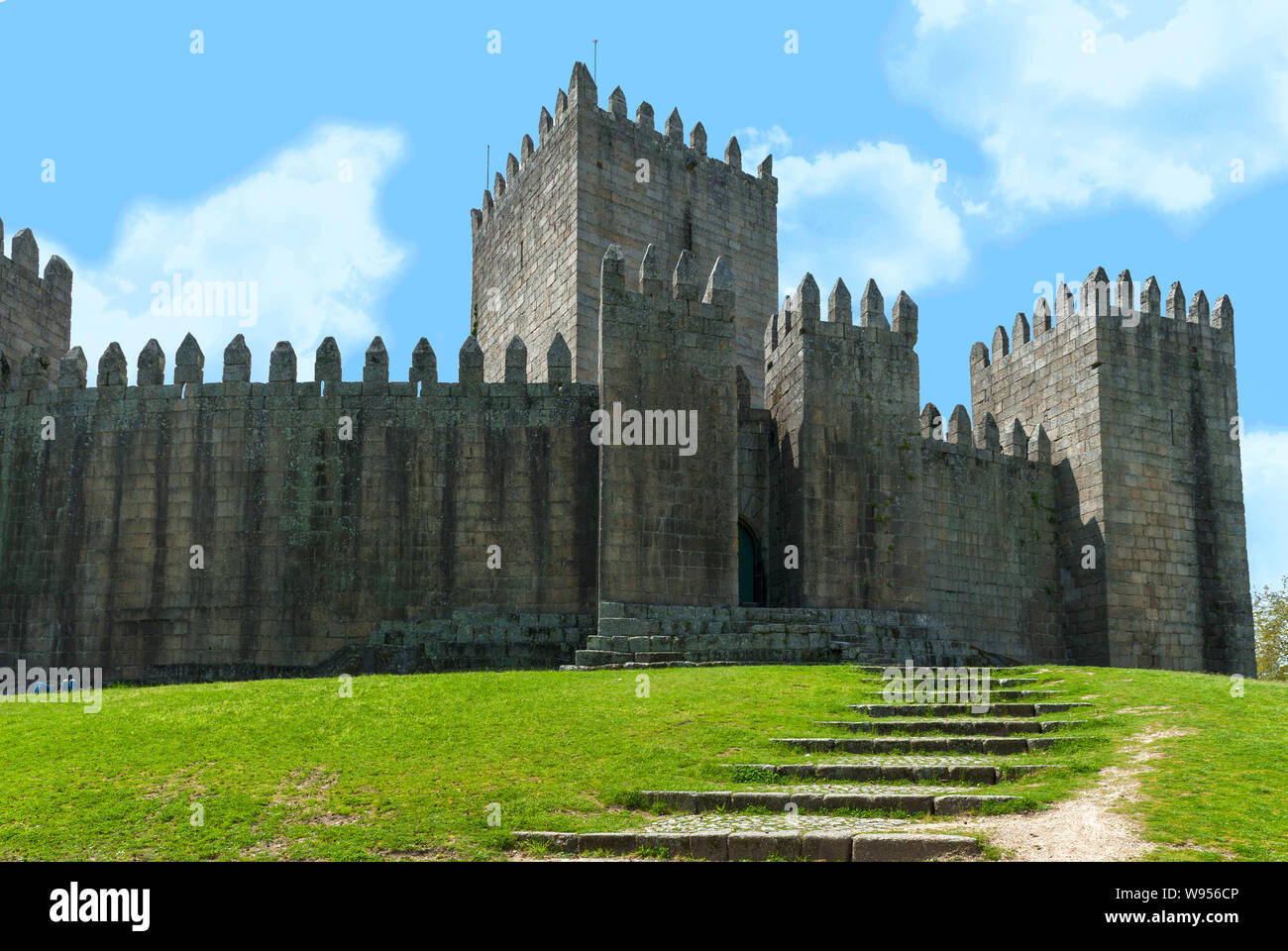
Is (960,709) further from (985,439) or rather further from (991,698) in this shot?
(985,439)

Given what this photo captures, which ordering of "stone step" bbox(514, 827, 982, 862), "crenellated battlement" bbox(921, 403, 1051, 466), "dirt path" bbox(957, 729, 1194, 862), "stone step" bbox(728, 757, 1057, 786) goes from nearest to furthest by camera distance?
"dirt path" bbox(957, 729, 1194, 862) → "stone step" bbox(514, 827, 982, 862) → "stone step" bbox(728, 757, 1057, 786) → "crenellated battlement" bbox(921, 403, 1051, 466)

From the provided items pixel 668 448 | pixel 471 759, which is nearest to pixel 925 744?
pixel 471 759

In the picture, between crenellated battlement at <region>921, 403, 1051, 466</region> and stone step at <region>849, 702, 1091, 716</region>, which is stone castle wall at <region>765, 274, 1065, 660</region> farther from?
stone step at <region>849, 702, 1091, 716</region>

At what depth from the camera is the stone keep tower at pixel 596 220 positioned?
1214 inches

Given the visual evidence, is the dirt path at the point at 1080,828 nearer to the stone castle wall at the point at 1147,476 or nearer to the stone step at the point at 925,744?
the stone step at the point at 925,744

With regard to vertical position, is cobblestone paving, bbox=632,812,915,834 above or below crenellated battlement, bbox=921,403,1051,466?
below

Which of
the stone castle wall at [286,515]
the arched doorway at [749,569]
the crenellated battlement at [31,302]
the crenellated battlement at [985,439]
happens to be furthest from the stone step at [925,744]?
the crenellated battlement at [31,302]

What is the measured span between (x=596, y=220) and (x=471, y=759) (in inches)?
783

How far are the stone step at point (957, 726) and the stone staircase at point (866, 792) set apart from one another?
0.5 inches

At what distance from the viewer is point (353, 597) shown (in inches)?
886

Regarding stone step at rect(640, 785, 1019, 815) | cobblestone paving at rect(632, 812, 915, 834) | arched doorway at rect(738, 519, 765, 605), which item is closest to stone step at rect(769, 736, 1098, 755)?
stone step at rect(640, 785, 1019, 815)

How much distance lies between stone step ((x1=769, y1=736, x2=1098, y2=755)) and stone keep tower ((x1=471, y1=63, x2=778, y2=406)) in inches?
656

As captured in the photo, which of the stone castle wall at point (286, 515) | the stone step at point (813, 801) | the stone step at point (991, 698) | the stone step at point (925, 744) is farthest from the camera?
the stone castle wall at point (286, 515)

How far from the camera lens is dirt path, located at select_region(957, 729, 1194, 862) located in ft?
32.6
